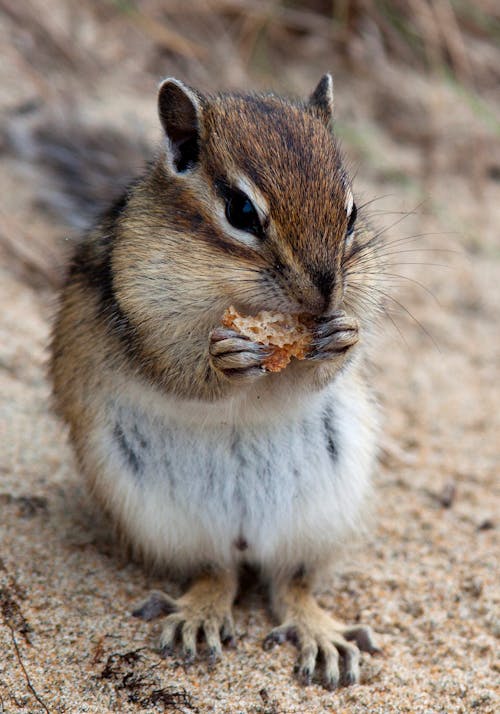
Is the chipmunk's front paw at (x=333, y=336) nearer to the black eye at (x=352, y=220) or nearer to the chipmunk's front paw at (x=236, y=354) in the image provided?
the chipmunk's front paw at (x=236, y=354)

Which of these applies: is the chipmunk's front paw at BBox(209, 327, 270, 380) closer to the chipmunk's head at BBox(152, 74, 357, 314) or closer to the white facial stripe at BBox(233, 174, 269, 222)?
the chipmunk's head at BBox(152, 74, 357, 314)

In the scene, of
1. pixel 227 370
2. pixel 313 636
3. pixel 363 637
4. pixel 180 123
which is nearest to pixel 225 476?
pixel 227 370

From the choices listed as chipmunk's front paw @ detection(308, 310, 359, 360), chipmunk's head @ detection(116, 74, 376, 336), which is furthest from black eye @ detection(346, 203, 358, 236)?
chipmunk's front paw @ detection(308, 310, 359, 360)

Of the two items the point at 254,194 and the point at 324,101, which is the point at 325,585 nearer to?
the point at 254,194

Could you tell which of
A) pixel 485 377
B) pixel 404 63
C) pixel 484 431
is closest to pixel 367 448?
pixel 484 431

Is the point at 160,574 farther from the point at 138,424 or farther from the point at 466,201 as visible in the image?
the point at 466,201

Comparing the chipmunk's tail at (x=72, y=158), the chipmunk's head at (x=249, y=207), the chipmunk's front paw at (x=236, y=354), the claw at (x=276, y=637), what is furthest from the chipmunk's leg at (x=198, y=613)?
the chipmunk's tail at (x=72, y=158)
